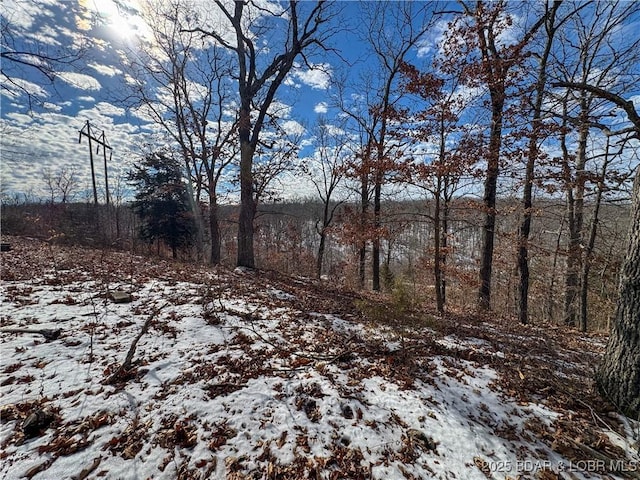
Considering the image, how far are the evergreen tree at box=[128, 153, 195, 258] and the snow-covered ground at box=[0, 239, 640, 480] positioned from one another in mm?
14658

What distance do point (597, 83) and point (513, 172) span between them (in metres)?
5.09

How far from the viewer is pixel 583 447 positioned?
2152 mm

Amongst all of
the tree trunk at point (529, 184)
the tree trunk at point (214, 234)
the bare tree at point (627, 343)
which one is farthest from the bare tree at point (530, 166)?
the tree trunk at point (214, 234)

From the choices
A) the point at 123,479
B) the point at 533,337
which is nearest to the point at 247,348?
the point at 123,479

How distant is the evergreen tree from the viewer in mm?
17719

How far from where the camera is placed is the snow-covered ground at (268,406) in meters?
1.96

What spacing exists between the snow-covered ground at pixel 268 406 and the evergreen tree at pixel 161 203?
48.1 feet

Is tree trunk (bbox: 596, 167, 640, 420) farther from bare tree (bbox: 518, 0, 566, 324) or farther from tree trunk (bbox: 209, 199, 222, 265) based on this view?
tree trunk (bbox: 209, 199, 222, 265)

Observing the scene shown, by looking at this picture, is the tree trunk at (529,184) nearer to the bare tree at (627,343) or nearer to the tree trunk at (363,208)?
the bare tree at (627,343)

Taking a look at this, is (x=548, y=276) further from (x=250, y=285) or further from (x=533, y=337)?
(x=250, y=285)

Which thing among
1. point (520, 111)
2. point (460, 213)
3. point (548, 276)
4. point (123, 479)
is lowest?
point (548, 276)

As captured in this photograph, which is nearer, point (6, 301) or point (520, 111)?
point (6, 301)

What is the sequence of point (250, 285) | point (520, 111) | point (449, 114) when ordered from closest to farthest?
1. point (520, 111)
2. point (449, 114)
3. point (250, 285)

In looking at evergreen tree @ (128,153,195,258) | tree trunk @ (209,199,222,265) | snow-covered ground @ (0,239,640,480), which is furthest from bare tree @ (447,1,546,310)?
evergreen tree @ (128,153,195,258)
